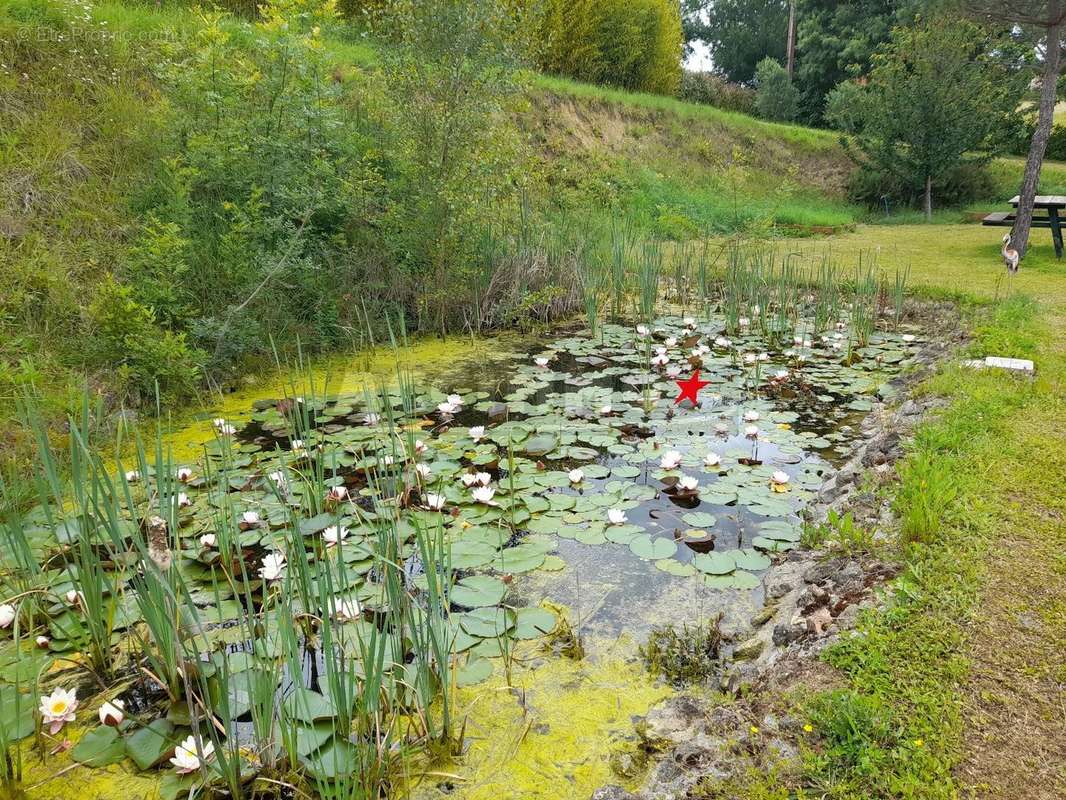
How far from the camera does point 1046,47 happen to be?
6578 millimetres

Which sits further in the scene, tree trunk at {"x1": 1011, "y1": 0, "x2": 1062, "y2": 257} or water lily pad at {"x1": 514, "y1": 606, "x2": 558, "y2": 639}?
tree trunk at {"x1": 1011, "y1": 0, "x2": 1062, "y2": 257}

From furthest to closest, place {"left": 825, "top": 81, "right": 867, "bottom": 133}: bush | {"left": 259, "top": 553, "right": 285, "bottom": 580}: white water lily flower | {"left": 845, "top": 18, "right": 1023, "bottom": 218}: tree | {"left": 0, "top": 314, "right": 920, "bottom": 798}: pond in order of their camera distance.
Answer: {"left": 825, "top": 81, "right": 867, "bottom": 133}: bush, {"left": 845, "top": 18, "right": 1023, "bottom": 218}: tree, {"left": 259, "top": 553, "right": 285, "bottom": 580}: white water lily flower, {"left": 0, "top": 314, "right": 920, "bottom": 798}: pond

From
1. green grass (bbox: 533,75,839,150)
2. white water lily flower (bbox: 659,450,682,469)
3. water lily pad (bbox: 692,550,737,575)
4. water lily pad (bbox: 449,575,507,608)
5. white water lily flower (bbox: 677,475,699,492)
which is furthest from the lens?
green grass (bbox: 533,75,839,150)

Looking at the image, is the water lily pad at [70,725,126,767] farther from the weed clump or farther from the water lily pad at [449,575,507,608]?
the weed clump

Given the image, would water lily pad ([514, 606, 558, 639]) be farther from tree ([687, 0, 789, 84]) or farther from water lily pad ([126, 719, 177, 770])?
tree ([687, 0, 789, 84])

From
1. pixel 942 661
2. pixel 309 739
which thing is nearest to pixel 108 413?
pixel 309 739

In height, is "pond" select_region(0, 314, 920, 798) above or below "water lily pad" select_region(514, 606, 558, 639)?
above

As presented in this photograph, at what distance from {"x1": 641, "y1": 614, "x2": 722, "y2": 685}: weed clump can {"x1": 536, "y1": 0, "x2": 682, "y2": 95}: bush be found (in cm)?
1375

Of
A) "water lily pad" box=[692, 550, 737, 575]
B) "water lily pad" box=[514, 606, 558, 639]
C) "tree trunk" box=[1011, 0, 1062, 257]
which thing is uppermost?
"tree trunk" box=[1011, 0, 1062, 257]

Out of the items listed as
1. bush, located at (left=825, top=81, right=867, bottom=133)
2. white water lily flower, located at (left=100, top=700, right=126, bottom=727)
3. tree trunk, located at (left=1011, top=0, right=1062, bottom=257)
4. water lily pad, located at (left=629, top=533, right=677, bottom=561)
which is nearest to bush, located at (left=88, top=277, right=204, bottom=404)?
white water lily flower, located at (left=100, top=700, right=126, bottom=727)

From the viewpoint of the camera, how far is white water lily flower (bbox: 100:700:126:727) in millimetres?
1465

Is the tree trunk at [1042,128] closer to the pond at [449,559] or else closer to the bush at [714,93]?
the pond at [449,559]

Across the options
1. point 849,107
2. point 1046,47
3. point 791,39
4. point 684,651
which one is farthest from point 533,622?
point 791,39

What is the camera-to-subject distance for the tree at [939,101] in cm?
1107
